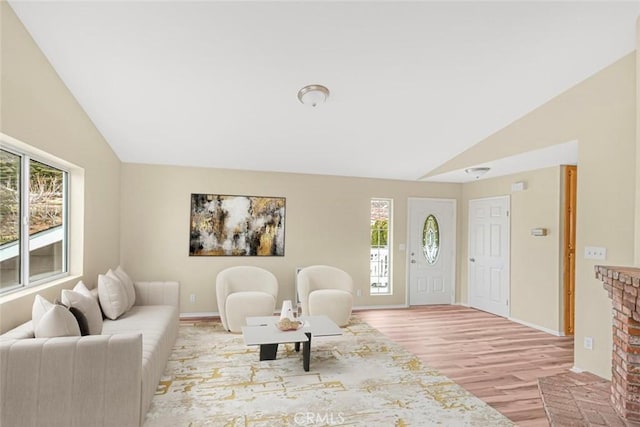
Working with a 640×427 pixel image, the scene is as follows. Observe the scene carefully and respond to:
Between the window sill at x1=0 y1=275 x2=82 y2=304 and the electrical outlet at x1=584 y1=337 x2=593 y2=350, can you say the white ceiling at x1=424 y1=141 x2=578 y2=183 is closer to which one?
the electrical outlet at x1=584 y1=337 x2=593 y2=350

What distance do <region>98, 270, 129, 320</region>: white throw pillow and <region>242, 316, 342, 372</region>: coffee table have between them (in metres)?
1.21

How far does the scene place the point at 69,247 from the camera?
13.0 feet

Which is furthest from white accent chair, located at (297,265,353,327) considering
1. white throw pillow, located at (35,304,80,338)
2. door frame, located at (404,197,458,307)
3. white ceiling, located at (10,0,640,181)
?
white throw pillow, located at (35,304,80,338)

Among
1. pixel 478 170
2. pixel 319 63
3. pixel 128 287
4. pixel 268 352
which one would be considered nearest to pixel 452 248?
pixel 478 170

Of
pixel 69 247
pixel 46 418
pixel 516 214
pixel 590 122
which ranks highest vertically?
pixel 590 122

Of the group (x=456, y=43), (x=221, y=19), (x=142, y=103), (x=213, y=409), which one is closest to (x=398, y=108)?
(x=456, y=43)

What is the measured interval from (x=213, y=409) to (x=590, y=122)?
4145 millimetres

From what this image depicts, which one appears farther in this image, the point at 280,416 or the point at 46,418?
the point at 280,416

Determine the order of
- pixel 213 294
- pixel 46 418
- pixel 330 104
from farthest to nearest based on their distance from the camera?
pixel 213 294 → pixel 330 104 → pixel 46 418

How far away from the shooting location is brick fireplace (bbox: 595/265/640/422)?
2.20 metres

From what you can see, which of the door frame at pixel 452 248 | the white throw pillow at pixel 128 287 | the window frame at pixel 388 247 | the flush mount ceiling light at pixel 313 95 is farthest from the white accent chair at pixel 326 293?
the flush mount ceiling light at pixel 313 95

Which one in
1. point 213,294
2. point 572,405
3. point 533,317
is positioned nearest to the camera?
point 572,405

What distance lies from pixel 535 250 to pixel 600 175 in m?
2.04

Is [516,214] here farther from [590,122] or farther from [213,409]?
[213,409]
